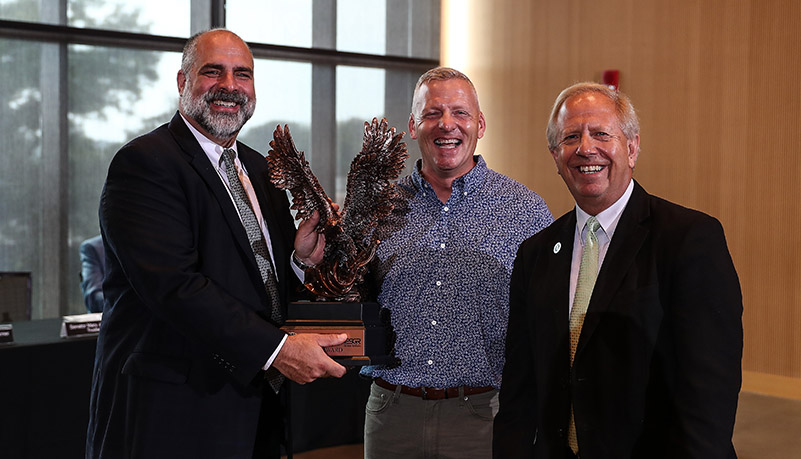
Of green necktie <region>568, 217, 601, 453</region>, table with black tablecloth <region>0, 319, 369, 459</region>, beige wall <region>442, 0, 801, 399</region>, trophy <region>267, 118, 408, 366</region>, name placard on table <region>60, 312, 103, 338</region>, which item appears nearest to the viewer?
green necktie <region>568, 217, 601, 453</region>

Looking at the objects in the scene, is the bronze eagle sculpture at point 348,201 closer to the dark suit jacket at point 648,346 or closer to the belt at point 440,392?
the belt at point 440,392

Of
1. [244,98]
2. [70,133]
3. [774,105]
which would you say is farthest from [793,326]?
[70,133]

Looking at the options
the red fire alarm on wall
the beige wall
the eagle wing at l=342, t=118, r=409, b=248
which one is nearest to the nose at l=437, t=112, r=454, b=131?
the eagle wing at l=342, t=118, r=409, b=248

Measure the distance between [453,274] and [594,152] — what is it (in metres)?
0.59

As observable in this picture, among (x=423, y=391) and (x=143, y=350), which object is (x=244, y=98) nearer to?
(x=143, y=350)

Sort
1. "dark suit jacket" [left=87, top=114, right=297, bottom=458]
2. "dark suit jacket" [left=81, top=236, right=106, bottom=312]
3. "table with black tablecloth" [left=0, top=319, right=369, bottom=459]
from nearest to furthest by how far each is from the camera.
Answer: "dark suit jacket" [left=87, top=114, right=297, bottom=458] → "table with black tablecloth" [left=0, top=319, right=369, bottom=459] → "dark suit jacket" [left=81, top=236, right=106, bottom=312]

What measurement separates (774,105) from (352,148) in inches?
141

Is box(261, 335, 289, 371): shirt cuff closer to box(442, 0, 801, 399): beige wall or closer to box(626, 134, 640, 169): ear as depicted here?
box(626, 134, 640, 169): ear

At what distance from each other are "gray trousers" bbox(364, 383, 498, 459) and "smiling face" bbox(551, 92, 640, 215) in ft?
2.12

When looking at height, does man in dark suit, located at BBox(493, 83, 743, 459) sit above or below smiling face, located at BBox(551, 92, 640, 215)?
below

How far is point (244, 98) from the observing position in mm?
2016

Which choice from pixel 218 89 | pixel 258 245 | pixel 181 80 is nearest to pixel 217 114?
pixel 218 89

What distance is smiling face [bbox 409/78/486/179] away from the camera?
2.08 m

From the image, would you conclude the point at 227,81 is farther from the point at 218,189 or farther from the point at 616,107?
the point at 616,107
